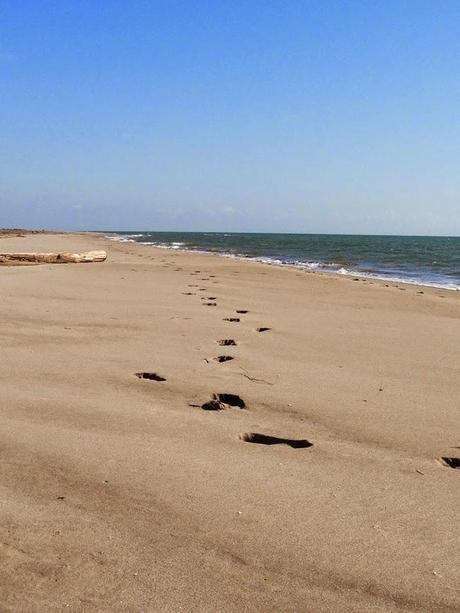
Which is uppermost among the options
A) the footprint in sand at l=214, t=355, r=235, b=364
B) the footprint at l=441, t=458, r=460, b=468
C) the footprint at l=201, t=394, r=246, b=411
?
the footprint in sand at l=214, t=355, r=235, b=364

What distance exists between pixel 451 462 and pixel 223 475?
3.76 feet

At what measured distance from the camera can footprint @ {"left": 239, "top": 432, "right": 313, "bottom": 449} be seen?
3113mm

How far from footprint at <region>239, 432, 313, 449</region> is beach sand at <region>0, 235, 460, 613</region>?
4 centimetres

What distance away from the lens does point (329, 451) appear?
301 centimetres

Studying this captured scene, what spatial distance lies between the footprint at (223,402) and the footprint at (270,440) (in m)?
0.46

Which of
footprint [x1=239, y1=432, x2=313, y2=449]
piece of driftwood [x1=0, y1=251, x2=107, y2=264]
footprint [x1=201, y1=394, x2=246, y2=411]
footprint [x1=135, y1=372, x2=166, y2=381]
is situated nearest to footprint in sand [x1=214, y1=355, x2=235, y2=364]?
footprint [x1=135, y1=372, x2=166, y2=381]

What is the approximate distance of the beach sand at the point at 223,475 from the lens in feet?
6.26

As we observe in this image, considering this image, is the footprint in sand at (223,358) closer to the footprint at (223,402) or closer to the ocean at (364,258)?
the footprint at (223,402)

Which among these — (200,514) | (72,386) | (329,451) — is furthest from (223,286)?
(200,514)

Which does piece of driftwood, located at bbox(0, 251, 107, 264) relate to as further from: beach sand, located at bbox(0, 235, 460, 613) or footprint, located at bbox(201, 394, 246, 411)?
footprint, located at bbox(201, 394, 246, 411)

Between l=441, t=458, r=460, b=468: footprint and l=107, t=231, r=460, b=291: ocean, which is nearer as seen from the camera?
l=441, t=458, r=460, b=468: footprint

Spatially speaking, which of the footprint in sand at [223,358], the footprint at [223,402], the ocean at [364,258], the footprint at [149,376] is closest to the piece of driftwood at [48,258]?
the ocean at [364,258]

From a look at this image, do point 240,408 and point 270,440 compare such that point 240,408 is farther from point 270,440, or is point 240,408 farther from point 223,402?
point 270,440

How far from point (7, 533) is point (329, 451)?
61.3 inches
